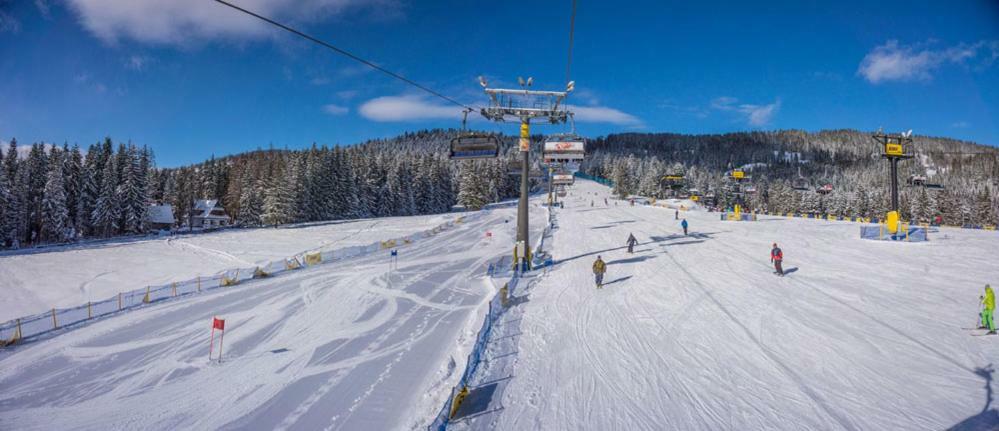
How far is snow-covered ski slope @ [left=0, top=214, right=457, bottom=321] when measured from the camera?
85.0 ft

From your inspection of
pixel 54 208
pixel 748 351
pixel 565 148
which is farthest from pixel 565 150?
pixel 54 208

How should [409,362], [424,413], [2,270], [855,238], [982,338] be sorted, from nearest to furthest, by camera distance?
[424,413]
[982,338]
[409,362]
[855,238]
[2,270]

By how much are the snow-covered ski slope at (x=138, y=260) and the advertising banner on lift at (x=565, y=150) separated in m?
25.1

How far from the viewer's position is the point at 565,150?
24.5m

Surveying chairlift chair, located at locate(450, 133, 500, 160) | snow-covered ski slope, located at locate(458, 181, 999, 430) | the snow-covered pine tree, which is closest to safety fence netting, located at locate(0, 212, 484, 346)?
chairlift chair, located at locate(450, 133, 500, 160)

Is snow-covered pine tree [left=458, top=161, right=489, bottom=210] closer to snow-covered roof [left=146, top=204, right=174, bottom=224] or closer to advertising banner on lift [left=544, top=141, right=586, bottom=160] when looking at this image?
snow-covered roof [left=146, top=204, right=174, bottom=224]

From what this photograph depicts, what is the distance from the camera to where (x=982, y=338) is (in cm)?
1062

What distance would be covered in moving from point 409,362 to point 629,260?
16193mm

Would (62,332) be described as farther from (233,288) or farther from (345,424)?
(345,424)

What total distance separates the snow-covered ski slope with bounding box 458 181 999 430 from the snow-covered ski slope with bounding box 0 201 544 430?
6.64ft

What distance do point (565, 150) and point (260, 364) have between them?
1845 cm

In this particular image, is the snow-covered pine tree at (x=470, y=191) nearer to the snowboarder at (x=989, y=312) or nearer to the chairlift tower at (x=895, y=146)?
the chairlift tower at (x=895, y=146)

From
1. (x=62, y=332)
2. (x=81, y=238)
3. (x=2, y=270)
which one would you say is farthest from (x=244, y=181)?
(x=62, y=332)

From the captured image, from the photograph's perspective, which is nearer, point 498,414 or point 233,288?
point 498,414
